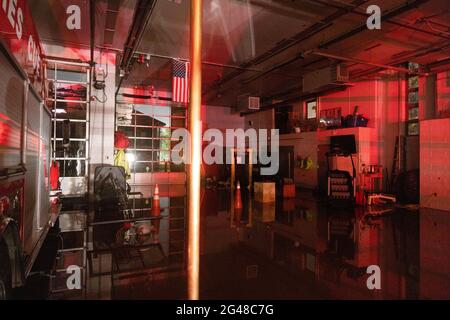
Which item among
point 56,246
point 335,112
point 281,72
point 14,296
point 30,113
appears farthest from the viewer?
point 335,112

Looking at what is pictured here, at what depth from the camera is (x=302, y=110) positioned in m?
11.5

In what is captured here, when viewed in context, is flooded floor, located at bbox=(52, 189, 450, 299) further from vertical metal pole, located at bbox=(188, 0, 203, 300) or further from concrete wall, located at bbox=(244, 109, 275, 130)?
concrete wall, located at bbox=(244, 109, 275, 130)

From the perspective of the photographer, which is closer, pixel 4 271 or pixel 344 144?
pixel 4 271

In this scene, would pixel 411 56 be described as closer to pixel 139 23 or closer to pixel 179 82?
pixel 179 82

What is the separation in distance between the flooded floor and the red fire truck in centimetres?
55

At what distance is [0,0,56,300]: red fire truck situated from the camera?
71.2 inches

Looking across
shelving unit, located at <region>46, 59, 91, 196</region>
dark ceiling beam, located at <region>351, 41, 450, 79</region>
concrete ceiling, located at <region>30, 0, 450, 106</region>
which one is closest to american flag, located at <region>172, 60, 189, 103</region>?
concrete ceiling, located at <region>30, 0, 450, 106</region>

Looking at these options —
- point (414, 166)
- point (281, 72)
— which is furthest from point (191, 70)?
point (414, 166)

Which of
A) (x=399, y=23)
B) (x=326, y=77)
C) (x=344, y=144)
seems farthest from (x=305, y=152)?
(x=399, y=23)

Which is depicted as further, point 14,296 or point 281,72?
point 281,72

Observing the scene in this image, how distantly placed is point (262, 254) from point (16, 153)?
2.87m

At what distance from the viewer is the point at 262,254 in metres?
3.53

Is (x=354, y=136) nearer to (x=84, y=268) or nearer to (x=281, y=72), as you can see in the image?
(x=281, y=72)
